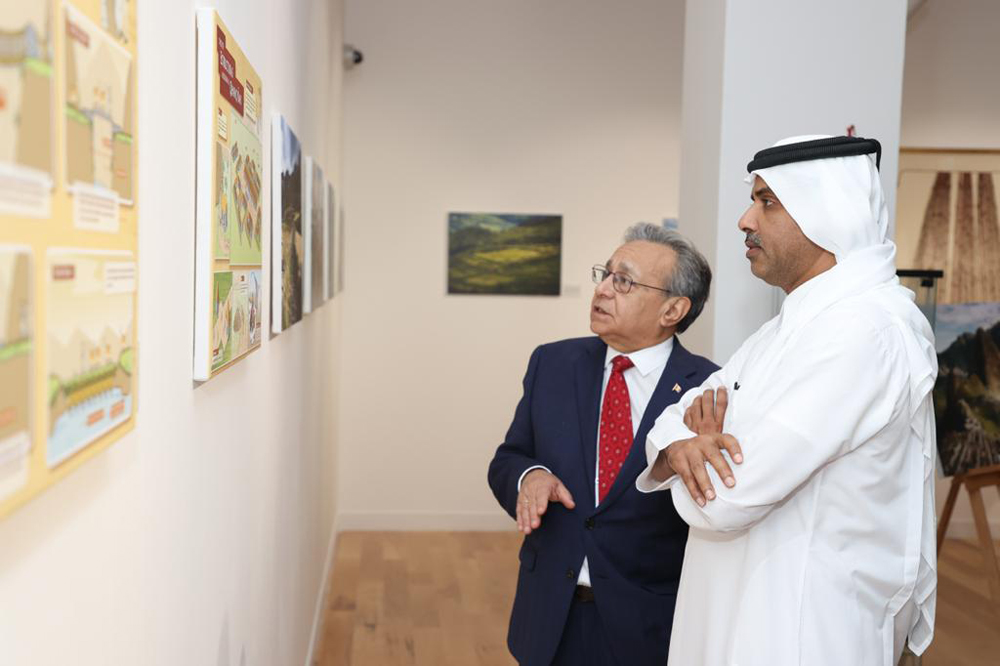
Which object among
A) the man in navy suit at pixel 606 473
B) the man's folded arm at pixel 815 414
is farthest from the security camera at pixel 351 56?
the man's folded arm at pixel 815 414

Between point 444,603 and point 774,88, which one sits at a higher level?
point 774,88

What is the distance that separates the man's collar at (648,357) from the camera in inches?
101

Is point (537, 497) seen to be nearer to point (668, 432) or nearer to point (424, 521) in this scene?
point (668, 432)

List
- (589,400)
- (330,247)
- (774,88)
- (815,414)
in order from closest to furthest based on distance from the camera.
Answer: (815,414), (589,400), (774,88), (330,247)

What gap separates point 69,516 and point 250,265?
114 cm

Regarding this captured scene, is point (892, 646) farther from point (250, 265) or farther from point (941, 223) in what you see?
point (941, 223)

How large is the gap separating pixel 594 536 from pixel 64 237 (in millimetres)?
1819

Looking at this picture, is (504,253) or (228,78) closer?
(228,78)

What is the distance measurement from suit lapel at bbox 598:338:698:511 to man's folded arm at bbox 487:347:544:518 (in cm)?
24

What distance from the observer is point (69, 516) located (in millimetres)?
921

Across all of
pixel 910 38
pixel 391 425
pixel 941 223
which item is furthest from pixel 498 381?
pixel 910 38

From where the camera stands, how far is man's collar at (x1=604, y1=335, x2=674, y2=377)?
257 cm

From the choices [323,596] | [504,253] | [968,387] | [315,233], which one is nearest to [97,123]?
[315,233]

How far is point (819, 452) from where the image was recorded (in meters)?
1.79
